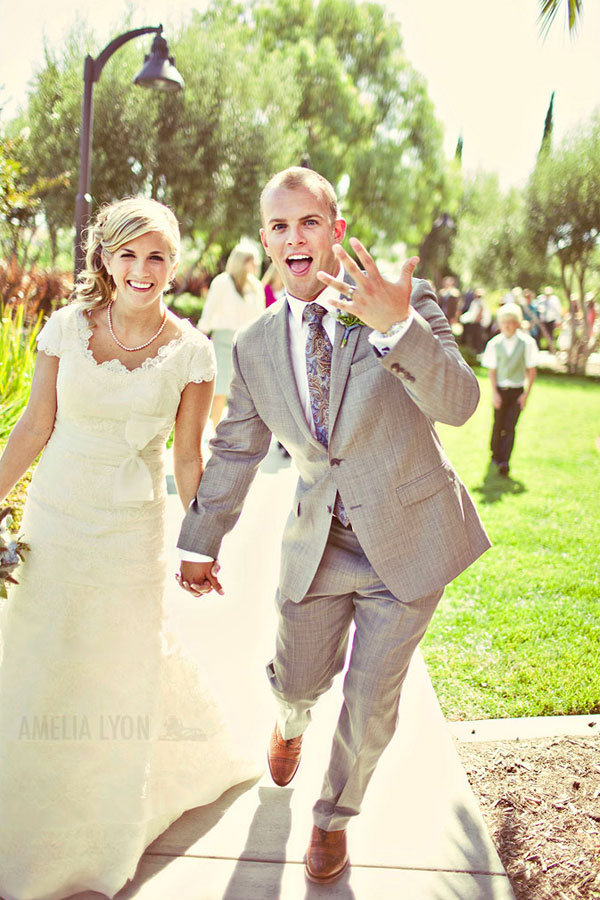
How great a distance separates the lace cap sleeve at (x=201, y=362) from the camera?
3.07 m

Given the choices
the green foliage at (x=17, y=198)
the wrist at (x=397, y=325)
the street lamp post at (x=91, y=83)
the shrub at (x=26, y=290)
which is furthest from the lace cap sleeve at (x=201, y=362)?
the green foliage at (x=17, y=198)

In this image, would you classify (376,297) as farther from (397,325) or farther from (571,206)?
(571,206)

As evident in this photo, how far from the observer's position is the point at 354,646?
9.35 feet

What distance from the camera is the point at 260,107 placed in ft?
80.7

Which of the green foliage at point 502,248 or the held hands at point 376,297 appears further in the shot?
the green foliage at point 502,248

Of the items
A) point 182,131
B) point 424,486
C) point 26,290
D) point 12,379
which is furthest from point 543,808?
point 182,131

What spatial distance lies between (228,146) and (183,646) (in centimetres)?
2257

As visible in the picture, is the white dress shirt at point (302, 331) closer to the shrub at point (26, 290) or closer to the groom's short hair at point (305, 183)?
the groom's short hair at point (305, 183)

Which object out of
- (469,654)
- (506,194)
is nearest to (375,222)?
(506,194)

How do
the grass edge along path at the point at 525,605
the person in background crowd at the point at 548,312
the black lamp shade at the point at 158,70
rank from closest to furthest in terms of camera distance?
the grass edge along path at the point at 525,605 < the black lamp shade at the point at 158,70 < the person in background crowd at the point at 548,312

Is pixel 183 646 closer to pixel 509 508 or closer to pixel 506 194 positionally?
pixel 509 508

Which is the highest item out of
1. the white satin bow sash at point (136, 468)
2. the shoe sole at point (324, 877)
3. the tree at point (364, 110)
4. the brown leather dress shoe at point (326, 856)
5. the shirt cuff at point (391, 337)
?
the tree at point (364, 110)

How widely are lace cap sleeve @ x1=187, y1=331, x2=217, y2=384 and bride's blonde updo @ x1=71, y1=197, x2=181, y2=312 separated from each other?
35cm

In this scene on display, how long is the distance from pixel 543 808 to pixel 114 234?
9.13 feet
